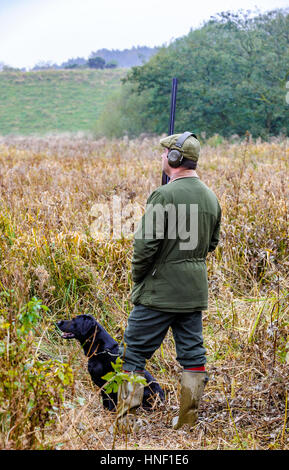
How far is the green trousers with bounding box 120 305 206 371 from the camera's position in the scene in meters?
3.11

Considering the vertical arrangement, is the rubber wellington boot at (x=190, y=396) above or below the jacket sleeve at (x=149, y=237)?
below

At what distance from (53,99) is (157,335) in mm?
47434

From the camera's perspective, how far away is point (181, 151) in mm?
3072

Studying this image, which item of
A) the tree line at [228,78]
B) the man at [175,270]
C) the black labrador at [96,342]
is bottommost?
the black labrador at [96,342]

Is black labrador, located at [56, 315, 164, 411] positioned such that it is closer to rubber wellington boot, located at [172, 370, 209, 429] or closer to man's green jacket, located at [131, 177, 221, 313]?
rubber wellington boot, located at [172, 370, 209, 429]

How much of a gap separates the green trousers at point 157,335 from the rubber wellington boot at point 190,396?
0.26 feet

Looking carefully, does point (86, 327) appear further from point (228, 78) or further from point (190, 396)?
point (228, 78)

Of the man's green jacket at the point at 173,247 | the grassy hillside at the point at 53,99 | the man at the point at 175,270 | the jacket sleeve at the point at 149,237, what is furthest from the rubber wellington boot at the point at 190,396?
the grassy hillside at the point at 53,99

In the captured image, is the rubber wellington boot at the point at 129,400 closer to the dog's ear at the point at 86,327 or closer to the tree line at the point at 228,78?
the dog's ear at the point at 86,327

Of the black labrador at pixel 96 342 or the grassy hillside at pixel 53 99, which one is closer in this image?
the black labrador at pixel 96 342

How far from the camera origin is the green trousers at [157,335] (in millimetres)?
3113

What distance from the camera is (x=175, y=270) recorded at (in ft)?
9.96

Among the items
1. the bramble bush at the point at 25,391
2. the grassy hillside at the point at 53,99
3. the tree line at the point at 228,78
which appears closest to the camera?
the bramble bush at the point at 25,391

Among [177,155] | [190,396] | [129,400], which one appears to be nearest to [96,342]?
[129,400]
